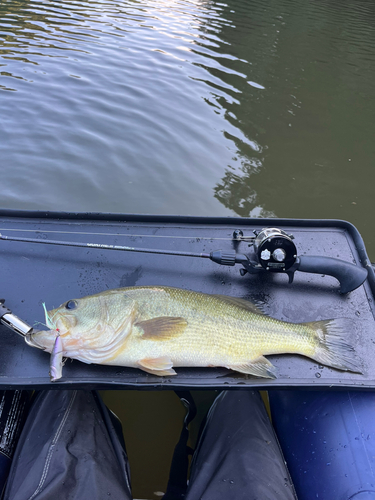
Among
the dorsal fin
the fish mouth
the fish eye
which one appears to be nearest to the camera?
the fish mouth

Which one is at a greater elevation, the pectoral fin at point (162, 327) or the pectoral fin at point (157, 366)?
the pectoral fin at point (162, 327)

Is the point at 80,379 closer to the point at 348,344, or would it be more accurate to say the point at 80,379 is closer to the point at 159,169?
the point at 348,344

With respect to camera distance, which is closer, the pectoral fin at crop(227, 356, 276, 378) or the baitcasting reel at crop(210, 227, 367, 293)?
the pectoral fin at crop(227, 356, 276, 378)

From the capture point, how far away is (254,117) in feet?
24.8

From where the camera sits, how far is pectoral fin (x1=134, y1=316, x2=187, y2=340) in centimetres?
208

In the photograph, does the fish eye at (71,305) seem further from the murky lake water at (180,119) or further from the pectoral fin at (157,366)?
the murky lake water at (180,119)

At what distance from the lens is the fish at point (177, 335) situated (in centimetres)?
205

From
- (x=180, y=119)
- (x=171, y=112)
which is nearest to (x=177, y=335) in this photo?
(x=180, y=119)

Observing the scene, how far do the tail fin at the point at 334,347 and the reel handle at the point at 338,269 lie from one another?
310mm

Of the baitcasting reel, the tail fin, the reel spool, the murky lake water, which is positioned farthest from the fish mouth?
the murky lake water

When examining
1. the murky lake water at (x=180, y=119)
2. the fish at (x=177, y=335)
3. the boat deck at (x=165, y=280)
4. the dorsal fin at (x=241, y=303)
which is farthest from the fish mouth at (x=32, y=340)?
the murky lake water at (x=180, y=119)

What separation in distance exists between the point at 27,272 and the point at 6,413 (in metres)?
1.00

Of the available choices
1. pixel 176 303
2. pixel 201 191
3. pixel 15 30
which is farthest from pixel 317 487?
pixel 15 30

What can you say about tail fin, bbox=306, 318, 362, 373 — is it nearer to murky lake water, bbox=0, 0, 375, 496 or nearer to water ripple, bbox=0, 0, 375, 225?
murky lake water, bbox=0, 0, 375, 496
